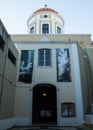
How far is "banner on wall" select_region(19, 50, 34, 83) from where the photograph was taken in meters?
15.8

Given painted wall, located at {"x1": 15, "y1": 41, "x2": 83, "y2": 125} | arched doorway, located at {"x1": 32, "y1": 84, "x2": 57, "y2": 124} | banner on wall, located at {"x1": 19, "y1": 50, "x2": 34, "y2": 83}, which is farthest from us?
arched doorway, located at {"x1": 32, "y1": 84, "x2": 57, "y2": 124}

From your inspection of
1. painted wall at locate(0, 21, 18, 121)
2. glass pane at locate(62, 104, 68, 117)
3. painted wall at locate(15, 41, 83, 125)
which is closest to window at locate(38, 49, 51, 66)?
painted wall at locate(15, 41, 83, 125)

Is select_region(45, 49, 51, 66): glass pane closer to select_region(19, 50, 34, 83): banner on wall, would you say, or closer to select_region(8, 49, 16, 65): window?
select_region(19, 50, 34, 83): banner on wall

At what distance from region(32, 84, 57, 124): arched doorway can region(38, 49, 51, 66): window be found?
12.9 feet

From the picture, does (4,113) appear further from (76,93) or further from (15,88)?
(76,93)

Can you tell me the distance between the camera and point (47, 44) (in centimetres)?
1723

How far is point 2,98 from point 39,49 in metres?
7.28

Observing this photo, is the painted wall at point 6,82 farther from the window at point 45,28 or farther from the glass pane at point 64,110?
the window at point 45,28

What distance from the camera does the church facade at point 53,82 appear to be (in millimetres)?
14703

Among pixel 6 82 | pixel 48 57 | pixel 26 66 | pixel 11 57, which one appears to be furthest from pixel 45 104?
pixel 6 82

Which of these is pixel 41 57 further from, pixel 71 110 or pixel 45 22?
pixel 45 22

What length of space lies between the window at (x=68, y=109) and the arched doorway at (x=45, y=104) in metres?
4.31

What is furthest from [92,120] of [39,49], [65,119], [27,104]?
[39,49]

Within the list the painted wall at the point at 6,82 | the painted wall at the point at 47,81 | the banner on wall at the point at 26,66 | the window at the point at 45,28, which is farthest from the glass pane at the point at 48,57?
the window at the point at 45,28
